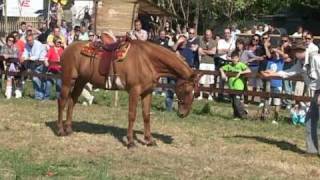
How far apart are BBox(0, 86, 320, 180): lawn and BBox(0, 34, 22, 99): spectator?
2278 millimetres

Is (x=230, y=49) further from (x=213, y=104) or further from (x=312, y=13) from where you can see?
(x=312, y=13)

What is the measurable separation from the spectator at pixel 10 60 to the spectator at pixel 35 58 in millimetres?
269

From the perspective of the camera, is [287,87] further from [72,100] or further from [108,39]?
[72,100]

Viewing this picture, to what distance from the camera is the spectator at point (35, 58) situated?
17.7 meters

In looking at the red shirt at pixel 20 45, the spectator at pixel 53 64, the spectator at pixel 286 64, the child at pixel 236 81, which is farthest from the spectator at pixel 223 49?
the red shirt at pixel 20 45

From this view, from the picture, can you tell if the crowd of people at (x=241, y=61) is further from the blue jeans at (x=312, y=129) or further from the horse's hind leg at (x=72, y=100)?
the horse's hind leg at (x=72, y=100)

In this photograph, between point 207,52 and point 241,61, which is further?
point 207,52

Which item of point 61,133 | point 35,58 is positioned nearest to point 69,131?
point 61,133

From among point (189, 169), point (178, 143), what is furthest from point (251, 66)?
point (189, 169)

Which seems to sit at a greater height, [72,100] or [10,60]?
[72,100]

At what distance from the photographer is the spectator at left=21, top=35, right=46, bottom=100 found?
17.7 metres

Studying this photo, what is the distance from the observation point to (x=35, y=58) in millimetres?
18219

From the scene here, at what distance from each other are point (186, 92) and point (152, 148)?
1.07m

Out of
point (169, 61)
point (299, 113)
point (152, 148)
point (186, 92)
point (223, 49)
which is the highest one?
point (169, 61)
